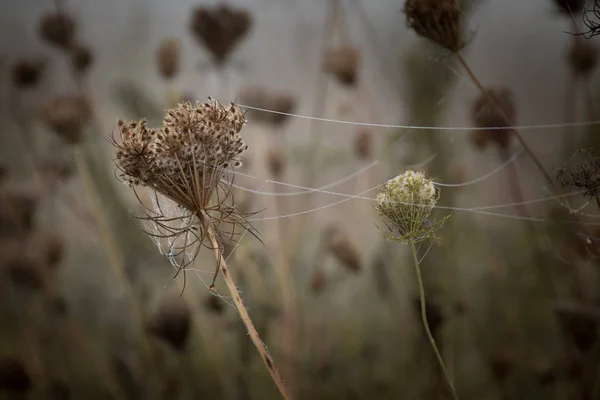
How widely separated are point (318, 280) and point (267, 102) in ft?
0.93

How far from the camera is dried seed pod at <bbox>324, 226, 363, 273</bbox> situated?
2.46 ft

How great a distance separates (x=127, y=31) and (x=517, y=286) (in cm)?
82

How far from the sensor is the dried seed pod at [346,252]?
0.75m

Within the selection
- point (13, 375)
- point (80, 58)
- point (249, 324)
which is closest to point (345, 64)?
point (80, 58)

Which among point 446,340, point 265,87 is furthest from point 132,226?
point 446,340

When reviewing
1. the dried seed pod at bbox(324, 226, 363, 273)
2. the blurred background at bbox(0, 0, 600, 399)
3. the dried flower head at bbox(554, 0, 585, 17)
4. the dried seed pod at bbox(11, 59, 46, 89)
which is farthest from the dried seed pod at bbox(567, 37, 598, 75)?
the dried seed pod at bbox(11, 59, 46, 89)

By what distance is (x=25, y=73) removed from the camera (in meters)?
0.89

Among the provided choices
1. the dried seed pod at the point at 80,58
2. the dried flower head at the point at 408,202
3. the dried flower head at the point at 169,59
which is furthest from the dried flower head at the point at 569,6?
the dried seed pod at the point at 80,58

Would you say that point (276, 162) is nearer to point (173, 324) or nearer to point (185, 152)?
point (173, 324)

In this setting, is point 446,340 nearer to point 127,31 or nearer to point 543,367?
point 543,367

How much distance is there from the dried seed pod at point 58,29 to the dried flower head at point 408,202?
2.04ft

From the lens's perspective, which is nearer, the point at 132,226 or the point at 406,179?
the point at 406,179

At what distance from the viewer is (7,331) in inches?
39.2

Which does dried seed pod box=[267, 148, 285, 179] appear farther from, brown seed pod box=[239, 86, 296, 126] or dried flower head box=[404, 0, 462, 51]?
dried flower head box=[404, 0, 462, 51]
